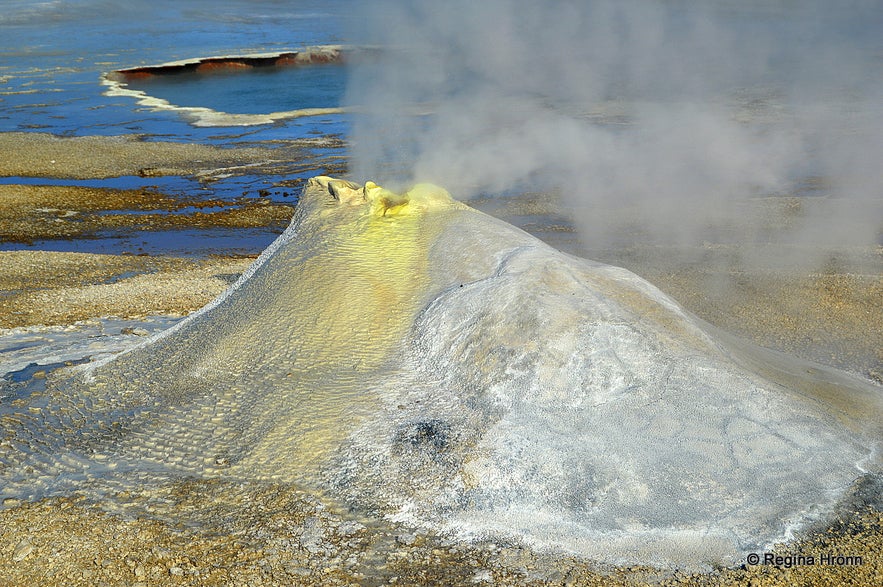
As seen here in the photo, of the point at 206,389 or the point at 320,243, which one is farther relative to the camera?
the point at 320,243

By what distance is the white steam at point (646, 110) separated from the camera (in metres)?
6.58

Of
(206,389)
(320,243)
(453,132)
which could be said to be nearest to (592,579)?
(206,389)

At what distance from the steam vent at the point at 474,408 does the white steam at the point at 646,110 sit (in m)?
3.23

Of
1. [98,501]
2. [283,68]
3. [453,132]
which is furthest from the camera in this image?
[283,68]

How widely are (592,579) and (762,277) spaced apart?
305 centimetres

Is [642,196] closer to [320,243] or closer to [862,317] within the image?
[862,317]

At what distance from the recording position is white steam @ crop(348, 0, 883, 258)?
658 centimetres

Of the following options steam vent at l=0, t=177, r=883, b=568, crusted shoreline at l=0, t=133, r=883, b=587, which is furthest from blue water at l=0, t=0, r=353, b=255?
crusted shoreline at l=0, t=133, r=883, b=587

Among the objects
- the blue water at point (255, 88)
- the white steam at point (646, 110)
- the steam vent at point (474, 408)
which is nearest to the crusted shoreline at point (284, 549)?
the steam vent at point (474, 408)

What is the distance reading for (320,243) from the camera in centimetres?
260

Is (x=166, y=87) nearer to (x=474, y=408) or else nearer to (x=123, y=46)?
(x=123, y=46)

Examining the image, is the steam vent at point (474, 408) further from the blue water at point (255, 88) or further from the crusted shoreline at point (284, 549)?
the blue water at point (255, 88)

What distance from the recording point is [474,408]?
202cm

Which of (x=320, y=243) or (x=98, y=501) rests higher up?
(x=320, y=243)
